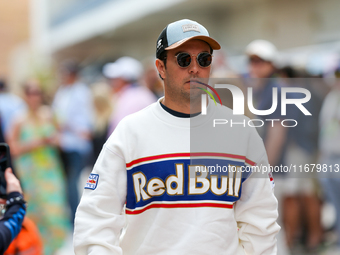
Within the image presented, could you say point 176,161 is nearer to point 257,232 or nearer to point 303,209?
point 257,232

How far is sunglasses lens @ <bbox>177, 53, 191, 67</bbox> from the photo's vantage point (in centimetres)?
242

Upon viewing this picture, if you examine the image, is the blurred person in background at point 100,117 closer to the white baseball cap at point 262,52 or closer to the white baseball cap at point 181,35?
the white baseball cap at point 262,52

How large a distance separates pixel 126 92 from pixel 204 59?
4.29m

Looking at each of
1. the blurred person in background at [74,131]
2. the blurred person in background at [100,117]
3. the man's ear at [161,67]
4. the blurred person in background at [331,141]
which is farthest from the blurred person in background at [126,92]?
the man's ear at [161,67]

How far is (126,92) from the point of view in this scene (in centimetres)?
667

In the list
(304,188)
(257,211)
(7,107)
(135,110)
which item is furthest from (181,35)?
(7,107)

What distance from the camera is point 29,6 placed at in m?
46.7

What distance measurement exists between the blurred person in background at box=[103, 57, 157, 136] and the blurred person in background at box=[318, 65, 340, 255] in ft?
6.80

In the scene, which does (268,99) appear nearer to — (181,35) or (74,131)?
(181,35)

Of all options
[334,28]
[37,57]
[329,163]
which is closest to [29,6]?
[37,57]

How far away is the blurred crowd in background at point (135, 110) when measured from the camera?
532 centimetres

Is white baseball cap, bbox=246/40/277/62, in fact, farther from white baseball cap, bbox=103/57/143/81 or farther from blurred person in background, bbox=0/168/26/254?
blurred person in background, bbox=0/168/26/254

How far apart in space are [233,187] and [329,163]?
117 inches

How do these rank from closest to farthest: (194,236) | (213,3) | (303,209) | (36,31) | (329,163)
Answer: (194,236) < (329,163) < (303,209) < (213,3) < (36,31)
